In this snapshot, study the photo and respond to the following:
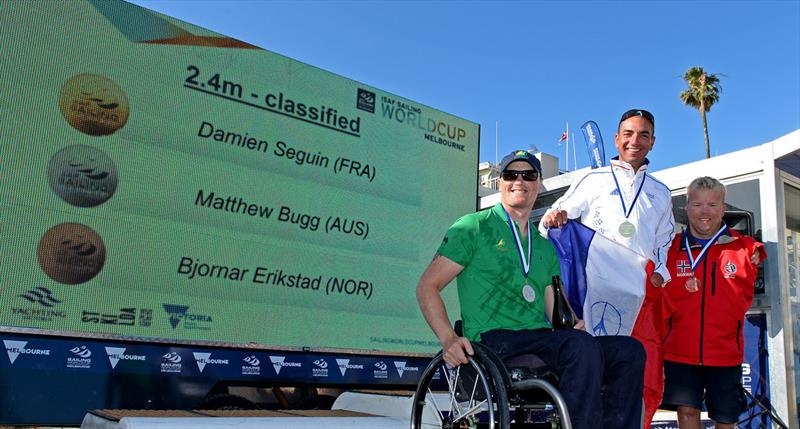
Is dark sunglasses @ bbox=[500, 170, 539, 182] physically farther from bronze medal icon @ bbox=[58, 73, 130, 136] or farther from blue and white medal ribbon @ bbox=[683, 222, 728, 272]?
bronze medal icon @ bbox=[58, 73, 130, 136]

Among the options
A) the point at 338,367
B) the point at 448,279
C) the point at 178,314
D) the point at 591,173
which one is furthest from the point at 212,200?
the point at 591,173

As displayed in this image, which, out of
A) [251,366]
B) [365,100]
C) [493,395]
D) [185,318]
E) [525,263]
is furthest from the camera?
[365,100]

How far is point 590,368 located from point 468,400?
0.52 metres

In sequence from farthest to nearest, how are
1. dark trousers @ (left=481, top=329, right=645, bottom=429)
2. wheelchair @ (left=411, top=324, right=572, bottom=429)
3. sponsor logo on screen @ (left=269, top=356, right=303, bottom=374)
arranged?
sponsor logo on screen @ (left=269, top=356, right=303, bottom=374) < dark trousers @ (left=481, top=329, right=645, bottom=429) < wheelchair @ (left=411, top=324, right=572, bottom=429)

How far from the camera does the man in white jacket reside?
3885mm

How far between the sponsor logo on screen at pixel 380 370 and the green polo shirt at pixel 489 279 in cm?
216

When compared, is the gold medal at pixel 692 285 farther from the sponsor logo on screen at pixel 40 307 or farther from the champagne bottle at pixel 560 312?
the sponsor logo on screen at pixel 40 307

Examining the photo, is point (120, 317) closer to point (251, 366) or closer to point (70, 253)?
point (70, 253)

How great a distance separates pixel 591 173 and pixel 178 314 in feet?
8.96

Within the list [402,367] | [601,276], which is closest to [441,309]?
[601,276]

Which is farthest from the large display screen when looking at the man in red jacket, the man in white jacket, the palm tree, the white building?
the palm tree

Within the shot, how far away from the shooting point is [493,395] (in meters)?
2.71

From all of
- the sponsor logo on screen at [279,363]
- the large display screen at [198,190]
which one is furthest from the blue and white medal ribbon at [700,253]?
the sponsor logo on screen at [279,363]

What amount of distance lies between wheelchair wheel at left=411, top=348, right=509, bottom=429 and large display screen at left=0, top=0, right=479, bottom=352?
6.45 feet
